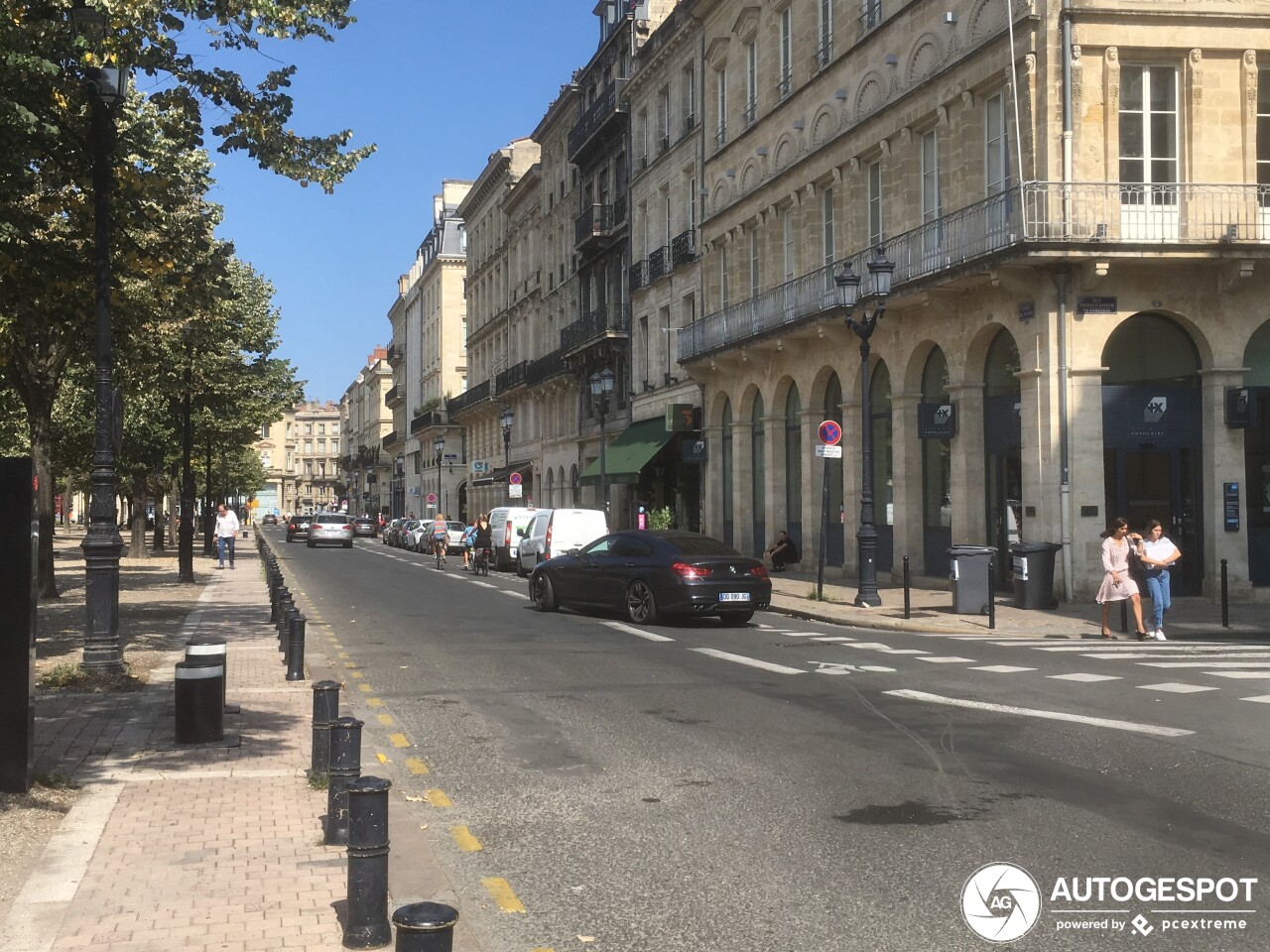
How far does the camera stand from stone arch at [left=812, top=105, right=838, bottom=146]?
29.5 metres

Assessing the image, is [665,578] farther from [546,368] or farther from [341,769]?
[546,368]

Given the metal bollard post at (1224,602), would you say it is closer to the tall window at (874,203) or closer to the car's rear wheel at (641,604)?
the car's rear wheel at (641,604)

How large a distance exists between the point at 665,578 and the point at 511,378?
44711mm

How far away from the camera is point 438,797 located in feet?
24.9

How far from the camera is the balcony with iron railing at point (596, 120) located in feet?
149

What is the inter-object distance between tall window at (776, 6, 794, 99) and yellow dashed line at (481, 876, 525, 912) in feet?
93.6

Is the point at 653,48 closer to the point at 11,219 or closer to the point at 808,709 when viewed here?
the point at 11,219

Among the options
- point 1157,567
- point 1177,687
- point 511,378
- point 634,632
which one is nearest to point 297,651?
point 634,632

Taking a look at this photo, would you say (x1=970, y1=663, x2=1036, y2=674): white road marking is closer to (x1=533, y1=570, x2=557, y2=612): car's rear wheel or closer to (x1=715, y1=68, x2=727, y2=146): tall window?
(x1=533, y1=570, x2=557, y2=612): car's rear wheel

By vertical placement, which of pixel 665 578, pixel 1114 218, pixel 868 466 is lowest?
pixel 665 578

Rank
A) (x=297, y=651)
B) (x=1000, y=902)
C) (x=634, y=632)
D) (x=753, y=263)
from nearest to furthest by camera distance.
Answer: (x=1000, y=902), (x=297, y=651), (x=634, y=632), (x=753, y=263)

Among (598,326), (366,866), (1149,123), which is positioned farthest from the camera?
(598,326)

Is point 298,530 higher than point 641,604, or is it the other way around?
point 298,530

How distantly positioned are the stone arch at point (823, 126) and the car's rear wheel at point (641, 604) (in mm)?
14138
